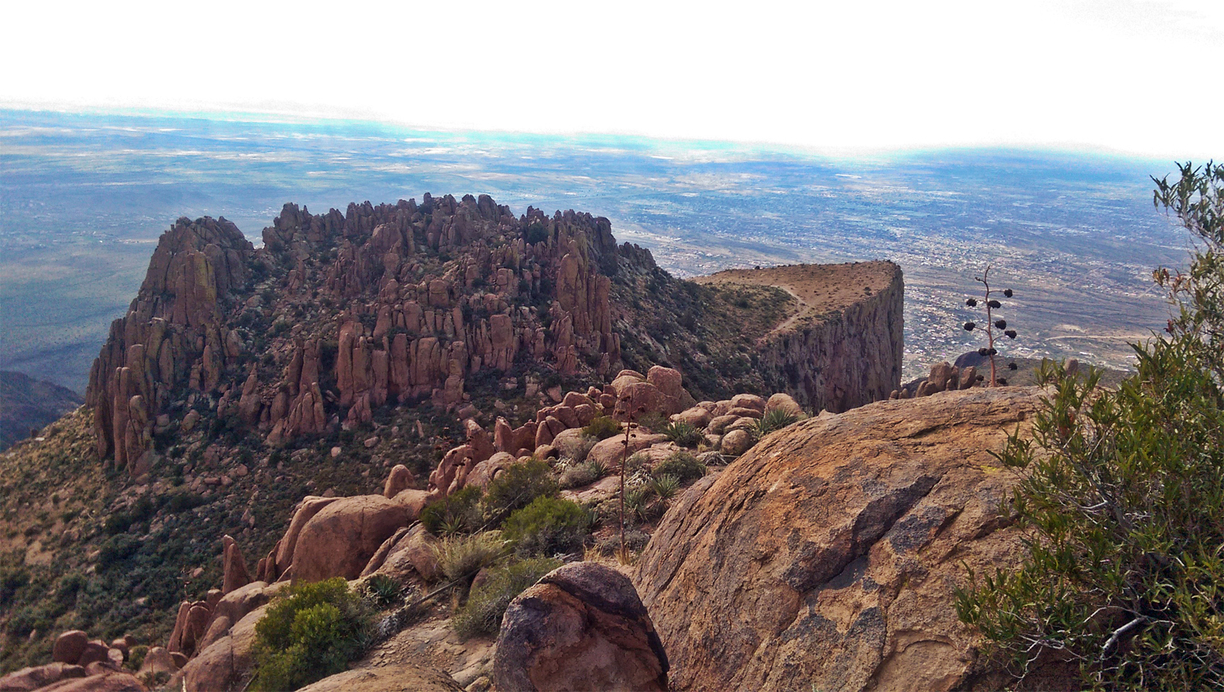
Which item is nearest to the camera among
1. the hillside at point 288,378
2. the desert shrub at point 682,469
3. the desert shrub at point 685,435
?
the desert shrub at point 682,469

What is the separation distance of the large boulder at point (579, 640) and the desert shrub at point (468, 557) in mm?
6145

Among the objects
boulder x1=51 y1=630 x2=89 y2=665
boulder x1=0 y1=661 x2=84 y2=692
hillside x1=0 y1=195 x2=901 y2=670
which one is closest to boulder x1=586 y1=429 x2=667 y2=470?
hillside x1=0 y1=195 x2=901 y2=670

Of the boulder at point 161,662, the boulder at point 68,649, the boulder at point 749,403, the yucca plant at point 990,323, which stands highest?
the yucca plant at point 990,323

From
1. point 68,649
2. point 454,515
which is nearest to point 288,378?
point 68,649

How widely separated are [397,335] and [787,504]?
34017 mm

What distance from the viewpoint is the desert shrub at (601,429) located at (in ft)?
68.9

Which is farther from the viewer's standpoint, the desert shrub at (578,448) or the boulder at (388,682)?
the desert shrub at (578,448)

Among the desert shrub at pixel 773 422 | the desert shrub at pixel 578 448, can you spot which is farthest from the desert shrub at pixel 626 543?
the desert shrub at pixel 578 448

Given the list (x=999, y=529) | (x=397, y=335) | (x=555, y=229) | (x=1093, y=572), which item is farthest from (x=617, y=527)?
(x=555, y=229)

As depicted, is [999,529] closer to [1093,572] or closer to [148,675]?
[1093,572]

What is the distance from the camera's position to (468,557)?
12.8 meters

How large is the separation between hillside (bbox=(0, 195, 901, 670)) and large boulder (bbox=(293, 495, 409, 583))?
415cm

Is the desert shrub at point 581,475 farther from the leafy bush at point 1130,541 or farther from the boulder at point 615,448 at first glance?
the leafy bush at point 1130,541

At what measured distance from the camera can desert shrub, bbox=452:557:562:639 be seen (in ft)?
34.0
